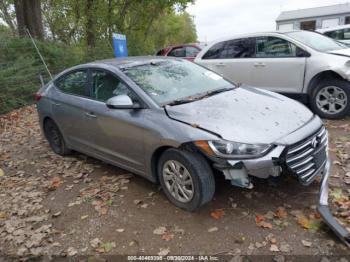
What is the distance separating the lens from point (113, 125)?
418 cm

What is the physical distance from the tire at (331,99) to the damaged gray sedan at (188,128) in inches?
87.5

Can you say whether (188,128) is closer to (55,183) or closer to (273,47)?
(55,183)

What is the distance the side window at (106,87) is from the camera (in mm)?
4141

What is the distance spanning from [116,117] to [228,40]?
4252mm

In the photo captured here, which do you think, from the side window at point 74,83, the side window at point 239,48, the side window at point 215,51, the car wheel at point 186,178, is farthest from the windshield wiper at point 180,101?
the side window at point 215,51

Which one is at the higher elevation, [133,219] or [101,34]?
[101,34]

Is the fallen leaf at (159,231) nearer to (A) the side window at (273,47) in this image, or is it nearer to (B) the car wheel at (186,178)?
(B) the car wheel at (186,178)

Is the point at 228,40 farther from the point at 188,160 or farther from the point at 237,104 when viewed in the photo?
the point at 188,160

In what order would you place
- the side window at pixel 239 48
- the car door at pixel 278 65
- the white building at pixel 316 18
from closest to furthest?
the car door at pixel 278 65 → the side window at pixel 239 48 → the white building at pixel 316 18

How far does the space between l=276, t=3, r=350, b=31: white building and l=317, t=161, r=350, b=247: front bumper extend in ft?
110

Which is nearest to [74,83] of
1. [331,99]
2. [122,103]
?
[122,103]

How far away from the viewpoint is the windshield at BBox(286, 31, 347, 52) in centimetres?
643

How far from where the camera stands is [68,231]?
3.63 meters

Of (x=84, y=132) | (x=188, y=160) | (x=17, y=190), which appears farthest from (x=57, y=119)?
(x=188, y=160)
